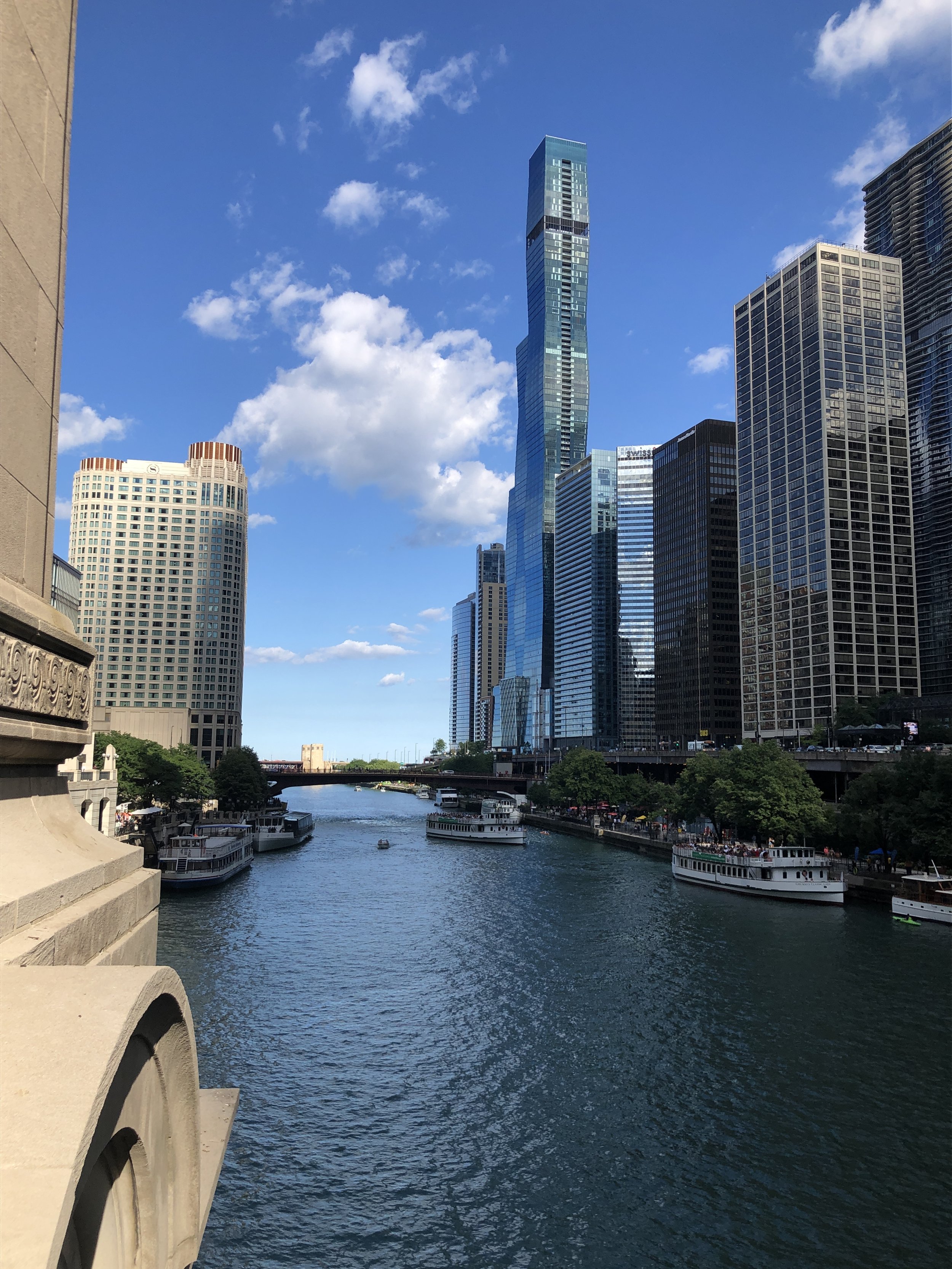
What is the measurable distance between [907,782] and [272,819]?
8552cm

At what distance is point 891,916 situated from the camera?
6512 centimetres

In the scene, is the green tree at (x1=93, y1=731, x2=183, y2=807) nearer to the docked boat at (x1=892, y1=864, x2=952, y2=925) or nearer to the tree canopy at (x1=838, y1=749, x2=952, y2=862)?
the tree canopy at (x1=838, y1=749, x2=952, y2=862)

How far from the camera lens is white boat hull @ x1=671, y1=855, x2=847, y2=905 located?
7194 cm

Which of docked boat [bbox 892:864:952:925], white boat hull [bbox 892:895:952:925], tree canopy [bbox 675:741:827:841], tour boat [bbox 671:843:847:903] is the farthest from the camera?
tree canopy [bbox 675:741:827:841]

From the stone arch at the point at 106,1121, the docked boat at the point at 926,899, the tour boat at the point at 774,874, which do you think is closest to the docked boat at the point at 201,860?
the tour boat at the point at 774,874

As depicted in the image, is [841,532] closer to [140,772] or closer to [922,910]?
[922,910]

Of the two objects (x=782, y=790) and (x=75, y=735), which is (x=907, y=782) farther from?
(x=75, y=735)

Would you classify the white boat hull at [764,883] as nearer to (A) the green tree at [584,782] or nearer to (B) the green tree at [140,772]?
(B) the green tree at [140,772]

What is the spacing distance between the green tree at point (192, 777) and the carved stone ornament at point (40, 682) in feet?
392

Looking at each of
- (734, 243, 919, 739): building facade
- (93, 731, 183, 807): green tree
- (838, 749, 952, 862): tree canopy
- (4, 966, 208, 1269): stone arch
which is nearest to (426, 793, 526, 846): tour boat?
(93, 731, 183, 807): green tree

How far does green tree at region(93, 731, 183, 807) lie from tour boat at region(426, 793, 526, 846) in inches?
1588

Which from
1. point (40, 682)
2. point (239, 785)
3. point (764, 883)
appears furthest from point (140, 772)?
point (40, 682)

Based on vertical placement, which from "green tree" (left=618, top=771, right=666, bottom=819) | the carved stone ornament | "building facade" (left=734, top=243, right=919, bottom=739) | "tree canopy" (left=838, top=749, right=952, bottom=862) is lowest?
"green tree" (left=618, top=771, right=666, bottom=819)

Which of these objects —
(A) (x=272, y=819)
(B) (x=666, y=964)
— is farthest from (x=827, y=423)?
(B) (x=666, y=964)
